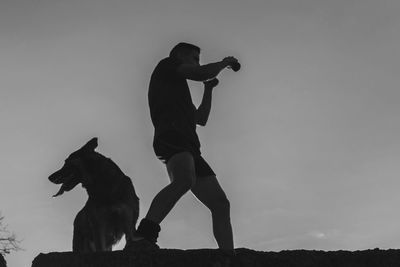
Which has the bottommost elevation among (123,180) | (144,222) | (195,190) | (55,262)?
(55,262)

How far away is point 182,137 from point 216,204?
648 millimetres

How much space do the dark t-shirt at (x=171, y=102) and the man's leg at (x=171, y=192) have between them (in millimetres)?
241

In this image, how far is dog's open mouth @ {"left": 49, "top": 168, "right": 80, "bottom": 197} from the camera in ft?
20.0

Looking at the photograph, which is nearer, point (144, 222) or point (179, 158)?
point (144, 222)

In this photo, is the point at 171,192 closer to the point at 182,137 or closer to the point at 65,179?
the point at 182,137

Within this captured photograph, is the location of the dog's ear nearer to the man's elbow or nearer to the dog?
the dog

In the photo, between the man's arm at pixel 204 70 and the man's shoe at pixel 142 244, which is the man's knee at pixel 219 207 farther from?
the man's arm at pixel 204 70

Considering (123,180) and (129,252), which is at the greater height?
(123,180)

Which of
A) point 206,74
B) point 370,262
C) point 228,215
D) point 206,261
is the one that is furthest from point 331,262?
point 206,74

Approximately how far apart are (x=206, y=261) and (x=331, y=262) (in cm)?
83

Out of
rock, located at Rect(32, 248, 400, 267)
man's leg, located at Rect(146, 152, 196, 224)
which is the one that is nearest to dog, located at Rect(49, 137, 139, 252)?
man's leg, located at Rect(146, 152, 196, 224)

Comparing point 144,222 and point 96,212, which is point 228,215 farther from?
point 96,212

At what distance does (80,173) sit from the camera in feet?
20.5

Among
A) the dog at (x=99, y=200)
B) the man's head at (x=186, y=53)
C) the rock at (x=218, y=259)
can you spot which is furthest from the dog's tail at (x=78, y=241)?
the rock at (x=218, y=259)
